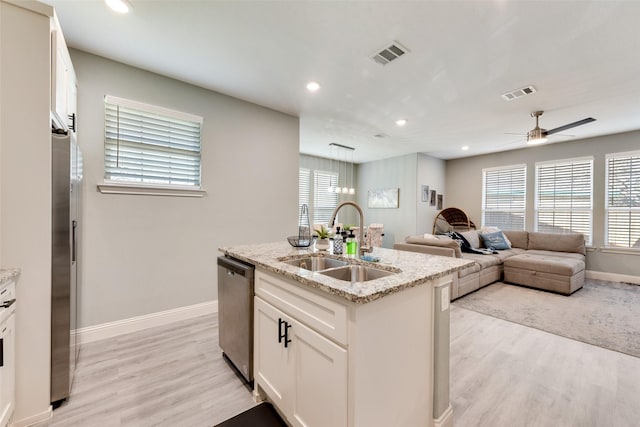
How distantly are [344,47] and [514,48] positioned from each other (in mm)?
1513

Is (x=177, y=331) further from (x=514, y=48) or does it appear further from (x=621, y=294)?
(x=621, y=294)

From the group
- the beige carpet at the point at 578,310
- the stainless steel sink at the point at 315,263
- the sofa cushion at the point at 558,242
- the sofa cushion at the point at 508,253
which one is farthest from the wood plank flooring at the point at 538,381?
the sofa cushion at the point at 558,242

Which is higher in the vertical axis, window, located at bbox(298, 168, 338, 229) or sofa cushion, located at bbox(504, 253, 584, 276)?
window, located at bbox(298, 168, 338, 229)

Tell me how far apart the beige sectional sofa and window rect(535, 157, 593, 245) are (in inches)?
16.7

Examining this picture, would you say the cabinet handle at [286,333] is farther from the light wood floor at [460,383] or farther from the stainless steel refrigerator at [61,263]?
the stainless steel refrigerator at [61,263]

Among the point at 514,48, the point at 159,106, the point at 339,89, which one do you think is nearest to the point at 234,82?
the point at 159,106

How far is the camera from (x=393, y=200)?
6.97 metres

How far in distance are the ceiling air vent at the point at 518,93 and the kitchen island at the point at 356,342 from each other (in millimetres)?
2747

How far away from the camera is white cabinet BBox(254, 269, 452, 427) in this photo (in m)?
1.11

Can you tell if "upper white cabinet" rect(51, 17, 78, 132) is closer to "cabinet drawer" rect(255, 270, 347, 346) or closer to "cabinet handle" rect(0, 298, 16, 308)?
"cabinet handle" rect(0, 298, 16, 308)

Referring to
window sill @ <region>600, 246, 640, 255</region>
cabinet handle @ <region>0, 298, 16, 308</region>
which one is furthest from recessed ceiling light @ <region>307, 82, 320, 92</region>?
window sill @ <region>600, 246, 640, 255</region>

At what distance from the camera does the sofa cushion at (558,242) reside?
16.3 feet

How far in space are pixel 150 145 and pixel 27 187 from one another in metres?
1.48

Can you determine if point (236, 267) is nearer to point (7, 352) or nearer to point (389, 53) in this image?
point (7, 352)
